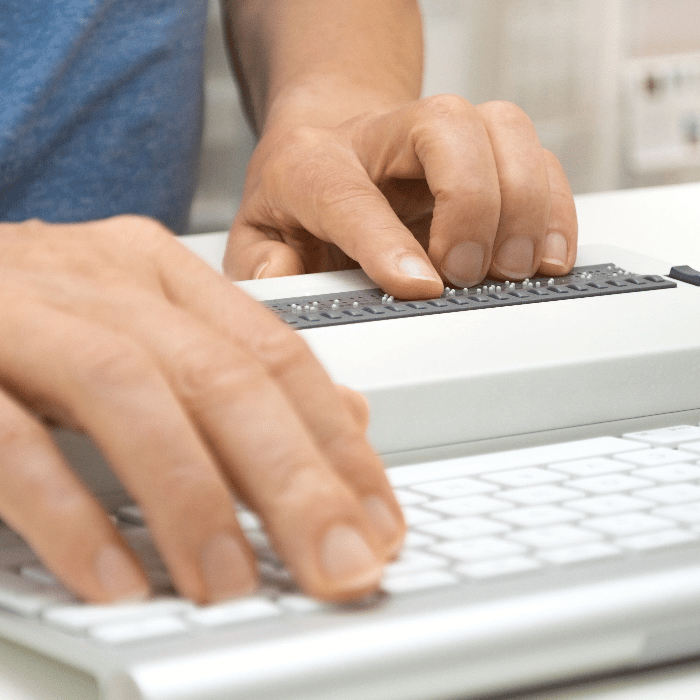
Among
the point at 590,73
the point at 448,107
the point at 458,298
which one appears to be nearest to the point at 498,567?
the point at 458,298

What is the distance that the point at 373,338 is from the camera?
444 millimetres

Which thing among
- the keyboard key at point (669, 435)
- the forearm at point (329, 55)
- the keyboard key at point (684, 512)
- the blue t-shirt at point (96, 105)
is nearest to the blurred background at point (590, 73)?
the forearm at point (329, 55)

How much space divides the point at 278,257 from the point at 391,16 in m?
0.40

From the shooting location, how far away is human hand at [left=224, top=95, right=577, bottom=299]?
56cm

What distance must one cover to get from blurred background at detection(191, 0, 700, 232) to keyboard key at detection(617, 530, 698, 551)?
1.03 meters

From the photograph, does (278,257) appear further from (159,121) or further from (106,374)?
(106,374)

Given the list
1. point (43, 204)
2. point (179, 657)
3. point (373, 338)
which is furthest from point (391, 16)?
point (179, 657)

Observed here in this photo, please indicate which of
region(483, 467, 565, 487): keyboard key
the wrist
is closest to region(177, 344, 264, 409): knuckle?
region(483, 467, 565, 487): keyboard key

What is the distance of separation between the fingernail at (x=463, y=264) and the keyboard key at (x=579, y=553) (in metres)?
0.30

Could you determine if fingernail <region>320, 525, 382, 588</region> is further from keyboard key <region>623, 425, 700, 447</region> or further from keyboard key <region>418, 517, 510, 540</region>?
keyboard key <region>623, 425, 700, 447</region>

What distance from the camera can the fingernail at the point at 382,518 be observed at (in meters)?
0.28

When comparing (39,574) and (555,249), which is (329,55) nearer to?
(555,249)

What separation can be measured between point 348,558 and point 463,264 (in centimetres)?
33

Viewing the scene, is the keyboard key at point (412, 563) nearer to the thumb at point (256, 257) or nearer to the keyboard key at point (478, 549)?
the keyboard key at point (478, 549)
